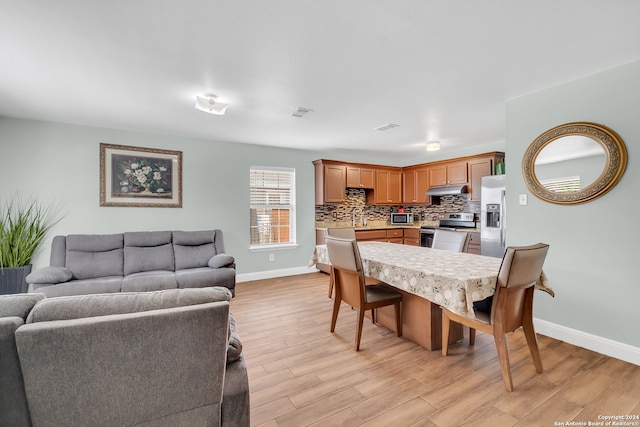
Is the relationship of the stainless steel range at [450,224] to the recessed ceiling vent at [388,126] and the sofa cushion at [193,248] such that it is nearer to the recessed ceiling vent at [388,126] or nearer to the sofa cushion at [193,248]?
the recessed ceiling vent at [388,126]

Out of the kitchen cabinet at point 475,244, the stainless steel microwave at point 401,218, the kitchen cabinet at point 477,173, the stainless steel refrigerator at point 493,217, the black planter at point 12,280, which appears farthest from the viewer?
the stainless steel microwave at point 401,218

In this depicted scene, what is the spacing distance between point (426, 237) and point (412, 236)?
376 mm

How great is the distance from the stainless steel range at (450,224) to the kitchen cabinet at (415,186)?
0.55 metres

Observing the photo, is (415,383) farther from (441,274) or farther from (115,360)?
(115,360)

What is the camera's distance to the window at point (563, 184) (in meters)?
2.56

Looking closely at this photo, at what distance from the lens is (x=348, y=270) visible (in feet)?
8.46

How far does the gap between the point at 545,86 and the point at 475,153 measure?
2.71 m

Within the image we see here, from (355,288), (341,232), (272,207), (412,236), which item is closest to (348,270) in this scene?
(355,288)

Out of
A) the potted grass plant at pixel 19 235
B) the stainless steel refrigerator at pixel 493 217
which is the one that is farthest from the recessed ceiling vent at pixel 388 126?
the potted grass plant at pixel 19 235

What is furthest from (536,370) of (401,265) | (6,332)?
(6,332)

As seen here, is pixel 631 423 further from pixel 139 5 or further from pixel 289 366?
pixel 139 5

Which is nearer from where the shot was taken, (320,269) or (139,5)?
(139,5)

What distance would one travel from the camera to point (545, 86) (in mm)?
2693

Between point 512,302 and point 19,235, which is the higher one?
point 19,235
